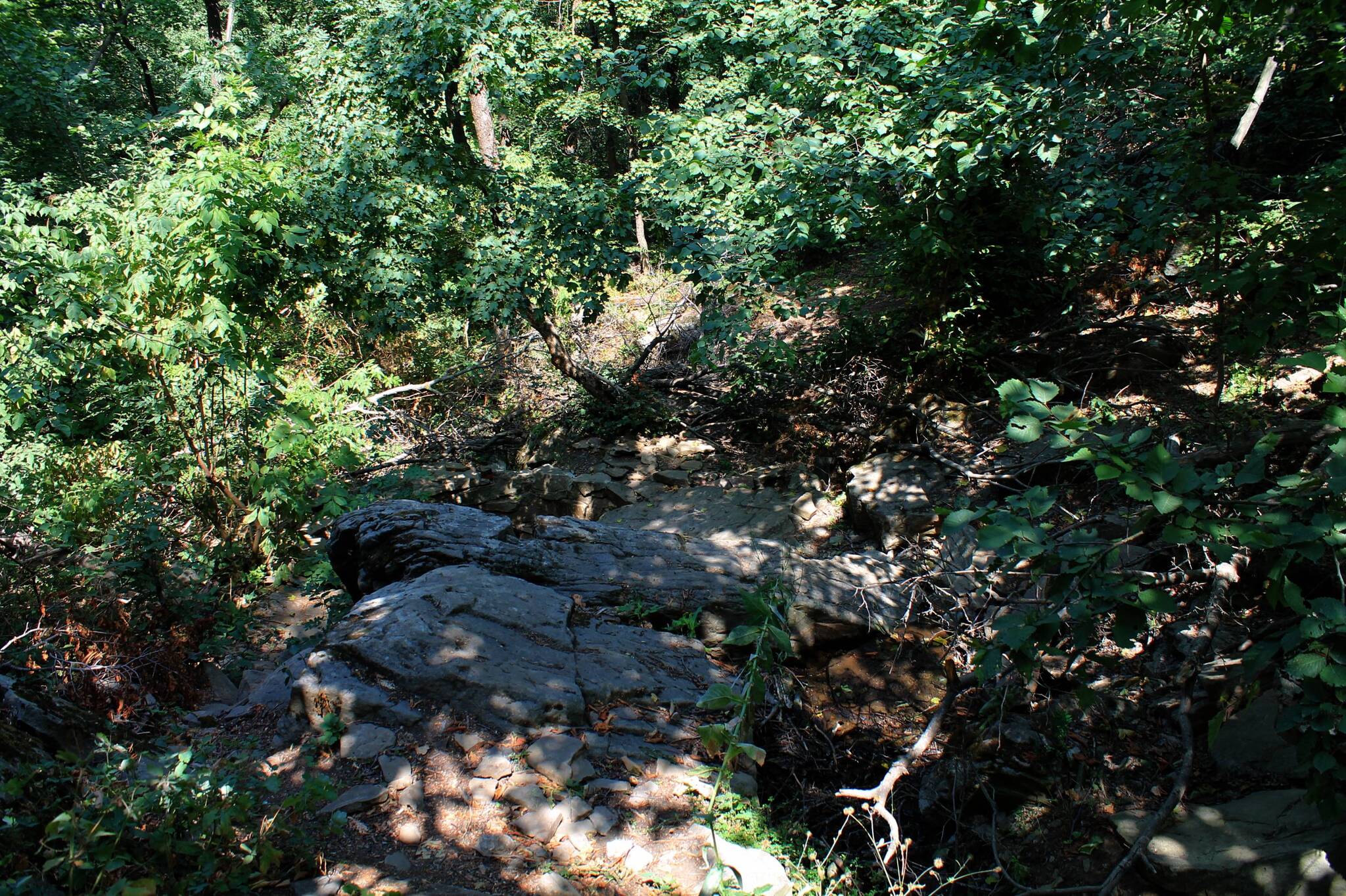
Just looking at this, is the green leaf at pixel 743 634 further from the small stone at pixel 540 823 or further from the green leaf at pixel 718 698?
the small stone at pixel 540 823

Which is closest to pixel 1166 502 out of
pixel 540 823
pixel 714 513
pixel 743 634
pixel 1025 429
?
pixel 1025 429

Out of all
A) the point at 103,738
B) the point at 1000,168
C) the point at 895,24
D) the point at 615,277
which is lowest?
the point at 103,738

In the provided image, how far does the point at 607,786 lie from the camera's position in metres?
3.32

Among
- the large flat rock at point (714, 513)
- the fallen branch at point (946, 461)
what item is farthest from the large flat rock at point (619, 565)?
the large flat rock at point (714, 513)

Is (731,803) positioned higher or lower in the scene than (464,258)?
lower

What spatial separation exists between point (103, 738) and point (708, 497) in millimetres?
5836

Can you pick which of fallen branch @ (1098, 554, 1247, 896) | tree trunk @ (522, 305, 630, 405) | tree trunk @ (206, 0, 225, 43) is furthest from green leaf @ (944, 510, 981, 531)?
tree trunk @ (206, 0, 225, 43)

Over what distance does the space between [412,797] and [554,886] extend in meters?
0.76

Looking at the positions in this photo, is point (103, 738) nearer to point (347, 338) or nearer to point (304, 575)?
point (304, 575)

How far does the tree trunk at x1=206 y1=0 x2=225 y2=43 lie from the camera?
656 inches

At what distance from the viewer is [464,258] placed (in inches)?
302

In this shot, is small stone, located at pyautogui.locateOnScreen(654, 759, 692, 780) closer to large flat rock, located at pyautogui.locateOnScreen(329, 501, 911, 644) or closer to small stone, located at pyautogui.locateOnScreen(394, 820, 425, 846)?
small stone, located at pyautogui.locateOnScreen(394, 820, 425, 846)

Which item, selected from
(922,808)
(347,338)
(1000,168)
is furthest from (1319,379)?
(347,338)

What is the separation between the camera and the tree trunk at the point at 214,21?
54.7 ft
